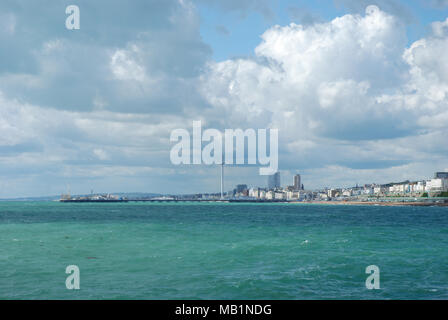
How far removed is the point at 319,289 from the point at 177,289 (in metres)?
9.86

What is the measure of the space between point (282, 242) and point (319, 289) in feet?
90.6

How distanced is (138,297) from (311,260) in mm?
20219

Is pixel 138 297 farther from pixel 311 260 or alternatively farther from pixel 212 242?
pixel 212 242

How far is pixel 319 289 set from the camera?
29500 millimetres

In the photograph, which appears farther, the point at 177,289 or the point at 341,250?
the point at 341,250

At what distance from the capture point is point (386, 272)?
119 feet
